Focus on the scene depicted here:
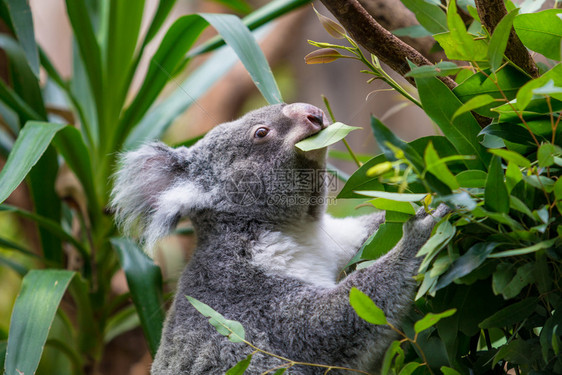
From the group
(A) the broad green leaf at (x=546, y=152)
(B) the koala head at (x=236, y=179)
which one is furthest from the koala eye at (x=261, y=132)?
(A) the broad green leaf at (x=546, y=152)

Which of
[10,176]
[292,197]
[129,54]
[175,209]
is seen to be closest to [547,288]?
[292,197]

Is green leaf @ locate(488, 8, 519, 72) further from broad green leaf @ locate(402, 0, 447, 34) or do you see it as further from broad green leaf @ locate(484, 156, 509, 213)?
broad green leaf @ locate(402, 0, 447, 34)

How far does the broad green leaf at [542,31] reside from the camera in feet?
4.25

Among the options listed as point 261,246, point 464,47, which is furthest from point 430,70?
point 261,246

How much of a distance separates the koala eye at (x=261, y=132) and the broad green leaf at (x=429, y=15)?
0.76m

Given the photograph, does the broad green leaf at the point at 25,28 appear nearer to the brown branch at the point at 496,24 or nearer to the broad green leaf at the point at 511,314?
the brown branch at the point at 496,24

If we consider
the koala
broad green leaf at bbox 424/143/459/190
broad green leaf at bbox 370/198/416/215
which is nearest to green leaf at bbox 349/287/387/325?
broad green leaf at bbox 370/198/416/215

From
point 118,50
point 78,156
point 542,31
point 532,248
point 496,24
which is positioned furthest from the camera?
point 118,50

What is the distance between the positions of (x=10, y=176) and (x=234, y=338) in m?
1.18

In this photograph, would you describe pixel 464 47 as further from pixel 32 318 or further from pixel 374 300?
pixel 32 318

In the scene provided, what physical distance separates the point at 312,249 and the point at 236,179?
42 centimetres

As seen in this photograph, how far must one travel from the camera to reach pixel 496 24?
1.42 meters

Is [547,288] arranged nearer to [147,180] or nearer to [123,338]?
[147,180]

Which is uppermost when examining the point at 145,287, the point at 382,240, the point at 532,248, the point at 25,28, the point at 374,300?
the point at 25,28
